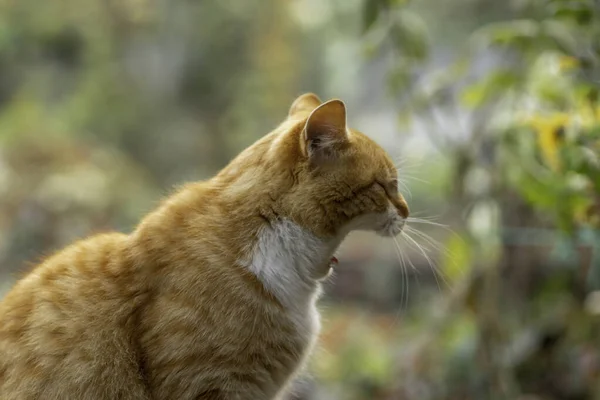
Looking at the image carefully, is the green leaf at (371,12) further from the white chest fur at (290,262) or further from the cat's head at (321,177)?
the white chest fur at (290,262)

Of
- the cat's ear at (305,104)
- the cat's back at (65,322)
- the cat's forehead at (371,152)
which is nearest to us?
the cat's back at (65,322)

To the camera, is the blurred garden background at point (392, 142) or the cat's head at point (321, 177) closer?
the cat's head at point (321, 177)

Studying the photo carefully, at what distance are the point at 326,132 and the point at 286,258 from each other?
213mm

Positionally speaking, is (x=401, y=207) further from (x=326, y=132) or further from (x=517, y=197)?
(x=517, y=197)

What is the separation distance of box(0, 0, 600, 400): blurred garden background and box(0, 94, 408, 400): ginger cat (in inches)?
7.3

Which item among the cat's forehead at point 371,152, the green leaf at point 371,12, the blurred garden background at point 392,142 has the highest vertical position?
the green leaf at point 371,12

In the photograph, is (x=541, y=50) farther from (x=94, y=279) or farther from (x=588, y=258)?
(x=94, y=279)

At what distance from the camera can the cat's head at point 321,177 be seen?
115cm

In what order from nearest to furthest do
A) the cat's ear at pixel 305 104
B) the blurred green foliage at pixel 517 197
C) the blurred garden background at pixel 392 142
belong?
the cat's ear at pixel 305 104, the blurred green foliage at pixel 517 197, the blurred garden background at pixel 392 142

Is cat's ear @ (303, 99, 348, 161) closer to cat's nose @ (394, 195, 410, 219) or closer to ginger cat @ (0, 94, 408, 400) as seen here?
ginger cat @ (0, 94, 408, 400)

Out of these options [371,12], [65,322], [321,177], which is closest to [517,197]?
[371,12]

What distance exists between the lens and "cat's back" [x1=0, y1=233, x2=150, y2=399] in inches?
42.3

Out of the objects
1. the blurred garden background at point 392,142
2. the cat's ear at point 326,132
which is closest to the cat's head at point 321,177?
the cat's ear at point 326,132

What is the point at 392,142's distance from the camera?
3549 mm
